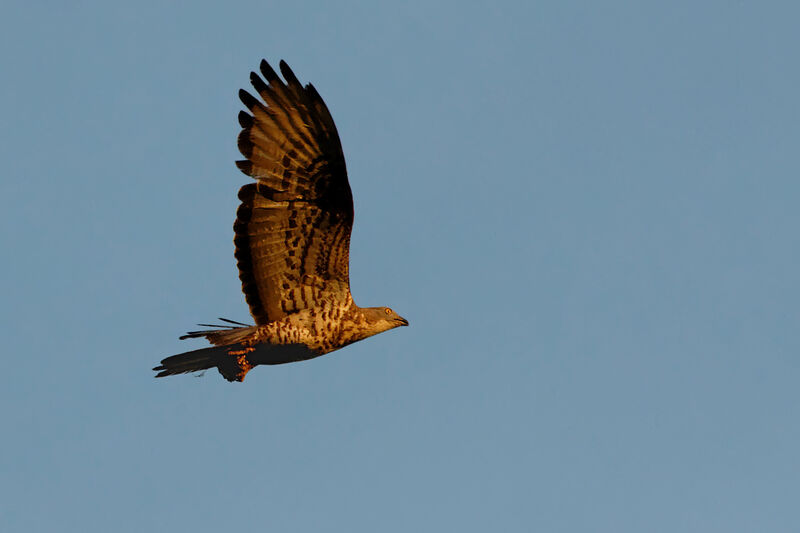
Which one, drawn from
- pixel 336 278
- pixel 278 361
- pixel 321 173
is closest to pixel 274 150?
pixel 321 173

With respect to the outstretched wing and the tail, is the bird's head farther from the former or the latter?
the tail

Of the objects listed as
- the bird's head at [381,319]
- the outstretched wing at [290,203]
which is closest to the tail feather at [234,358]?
the outstretched wing at [290,203]

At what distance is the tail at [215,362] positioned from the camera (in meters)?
14.3

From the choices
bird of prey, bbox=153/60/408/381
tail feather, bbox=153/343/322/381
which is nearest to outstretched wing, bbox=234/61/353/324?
bird of prey, bbox=153/60/408/381

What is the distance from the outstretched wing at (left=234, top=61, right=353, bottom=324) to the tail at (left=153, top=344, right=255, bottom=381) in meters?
0.57

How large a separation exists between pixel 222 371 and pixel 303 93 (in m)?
3.80

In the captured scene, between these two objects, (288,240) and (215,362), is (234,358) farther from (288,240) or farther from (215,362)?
(288,240)

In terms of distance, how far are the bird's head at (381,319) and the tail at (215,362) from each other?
166cm

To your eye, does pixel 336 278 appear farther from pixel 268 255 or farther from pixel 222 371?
pixel 222 371

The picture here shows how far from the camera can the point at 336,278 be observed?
14867 mm

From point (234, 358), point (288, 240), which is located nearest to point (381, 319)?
point (288, 240)

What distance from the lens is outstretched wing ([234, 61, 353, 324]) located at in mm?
14000

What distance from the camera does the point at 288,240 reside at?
1448 centimetres

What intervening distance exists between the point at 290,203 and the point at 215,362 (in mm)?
2296
